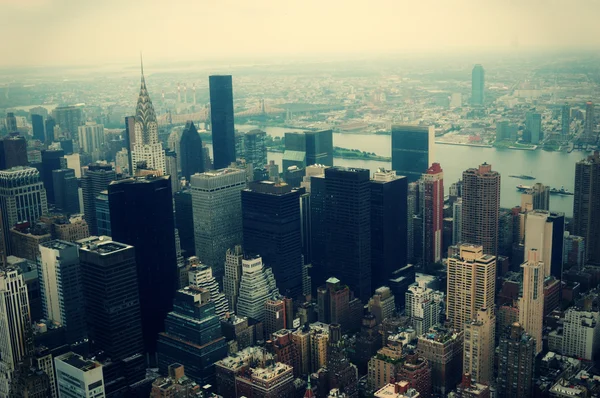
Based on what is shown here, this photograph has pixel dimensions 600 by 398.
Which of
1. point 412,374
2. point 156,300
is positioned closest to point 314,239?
point 156,300

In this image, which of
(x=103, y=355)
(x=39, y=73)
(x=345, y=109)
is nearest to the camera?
(x=103, y=355)

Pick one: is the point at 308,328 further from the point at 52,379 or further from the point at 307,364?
the point at 52,379

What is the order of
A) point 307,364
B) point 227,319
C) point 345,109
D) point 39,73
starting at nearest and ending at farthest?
point 307,364, point 227,319, point 39,73, point 345,109

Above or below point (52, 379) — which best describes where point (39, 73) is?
above

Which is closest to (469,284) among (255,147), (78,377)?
(78,377)

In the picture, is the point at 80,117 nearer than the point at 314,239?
No

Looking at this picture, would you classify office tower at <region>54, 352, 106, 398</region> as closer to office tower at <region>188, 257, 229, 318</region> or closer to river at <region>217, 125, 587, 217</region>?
office tower at <region>188, 257, 229, 318</region>

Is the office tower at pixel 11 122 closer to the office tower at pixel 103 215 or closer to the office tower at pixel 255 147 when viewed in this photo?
the office tower at pixel 103 215

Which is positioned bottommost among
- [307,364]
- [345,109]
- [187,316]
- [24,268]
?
[307,364]

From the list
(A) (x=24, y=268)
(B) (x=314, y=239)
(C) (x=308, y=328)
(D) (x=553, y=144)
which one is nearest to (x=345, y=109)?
(B) (x=314, y=239)
